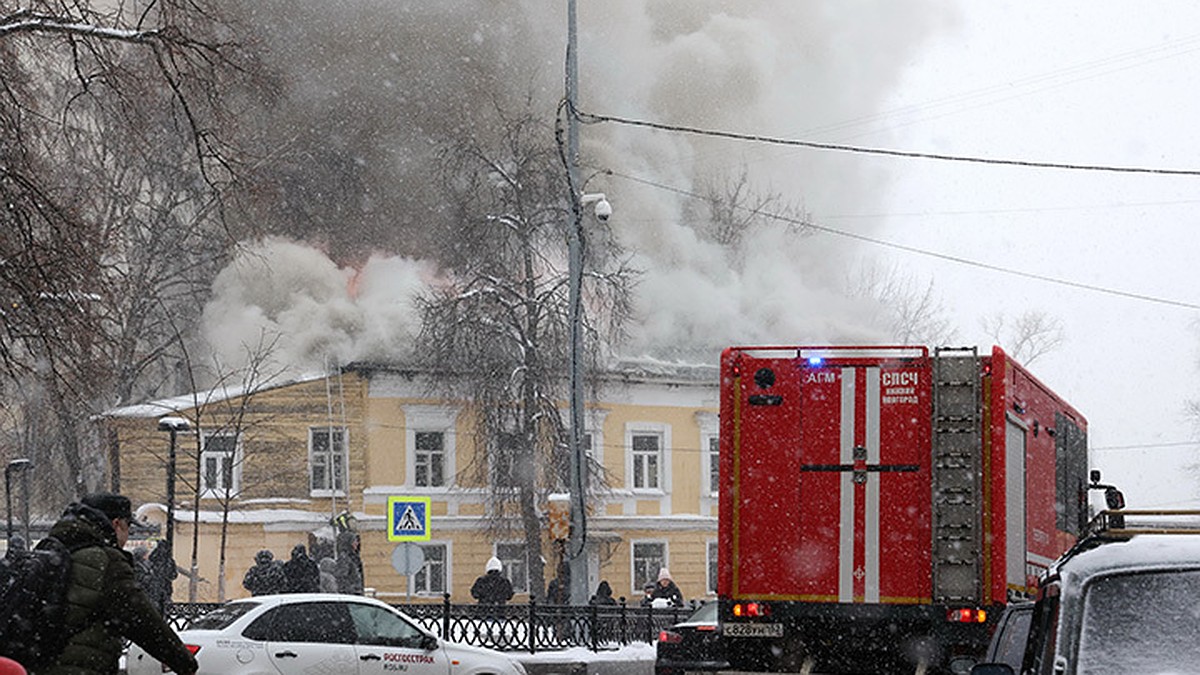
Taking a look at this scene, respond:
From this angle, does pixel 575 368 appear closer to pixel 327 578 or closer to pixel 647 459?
pixel 327 578

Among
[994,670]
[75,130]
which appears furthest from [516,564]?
[994,670]

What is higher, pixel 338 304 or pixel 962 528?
pixel 338 304

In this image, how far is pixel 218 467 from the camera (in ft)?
136

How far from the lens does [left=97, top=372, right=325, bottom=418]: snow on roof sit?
4056cm

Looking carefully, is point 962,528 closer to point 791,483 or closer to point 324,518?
point 791,483

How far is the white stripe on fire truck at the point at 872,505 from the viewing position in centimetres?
1188

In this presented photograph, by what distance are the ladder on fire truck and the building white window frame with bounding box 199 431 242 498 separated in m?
29.8

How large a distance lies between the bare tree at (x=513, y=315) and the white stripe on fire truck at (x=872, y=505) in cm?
2556

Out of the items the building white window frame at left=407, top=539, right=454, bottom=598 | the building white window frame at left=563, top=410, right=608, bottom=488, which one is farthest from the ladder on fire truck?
the building white window frame at left=407, top=539, right=454, bottom=598

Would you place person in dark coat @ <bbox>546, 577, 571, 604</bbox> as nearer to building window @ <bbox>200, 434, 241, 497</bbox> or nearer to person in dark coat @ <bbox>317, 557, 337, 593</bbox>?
person in dark coat @ <bbox>317, 557, 337, 593</bbox>

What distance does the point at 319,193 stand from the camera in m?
54.9

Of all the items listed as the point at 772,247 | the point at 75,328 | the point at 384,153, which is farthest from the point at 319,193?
the point at 75,328

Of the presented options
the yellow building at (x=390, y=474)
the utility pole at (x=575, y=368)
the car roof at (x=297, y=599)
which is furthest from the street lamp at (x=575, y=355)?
the yellow building at (x=390, y=474)

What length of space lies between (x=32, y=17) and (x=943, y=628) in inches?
305
